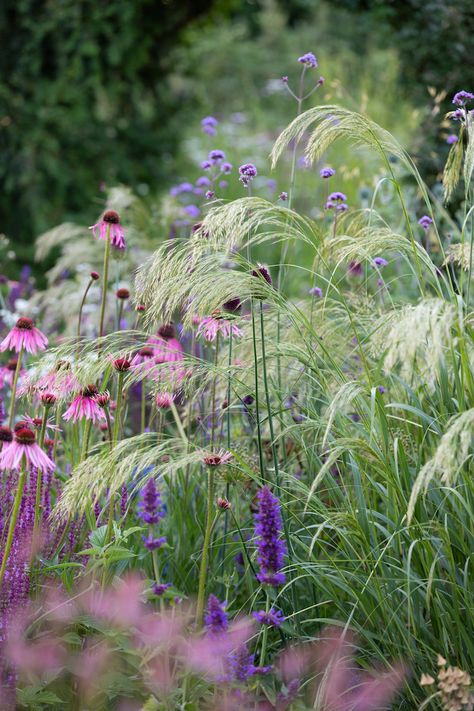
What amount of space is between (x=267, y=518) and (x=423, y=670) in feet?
1.74

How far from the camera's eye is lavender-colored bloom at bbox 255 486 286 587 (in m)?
1.69

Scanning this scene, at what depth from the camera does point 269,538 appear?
5.66 feet

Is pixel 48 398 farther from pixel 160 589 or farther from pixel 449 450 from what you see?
pixel 449 450

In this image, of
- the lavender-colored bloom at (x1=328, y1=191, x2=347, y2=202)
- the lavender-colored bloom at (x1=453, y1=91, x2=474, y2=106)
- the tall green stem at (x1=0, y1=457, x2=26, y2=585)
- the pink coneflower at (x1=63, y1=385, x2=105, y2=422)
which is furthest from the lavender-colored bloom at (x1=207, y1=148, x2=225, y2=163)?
the tall green stem at (x1=0, y1=457, x2=26, y2=585)

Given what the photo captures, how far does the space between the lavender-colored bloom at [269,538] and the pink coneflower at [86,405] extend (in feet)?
1.77

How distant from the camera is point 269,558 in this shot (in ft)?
5.71

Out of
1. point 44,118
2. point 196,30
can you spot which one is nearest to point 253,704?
point 44,118

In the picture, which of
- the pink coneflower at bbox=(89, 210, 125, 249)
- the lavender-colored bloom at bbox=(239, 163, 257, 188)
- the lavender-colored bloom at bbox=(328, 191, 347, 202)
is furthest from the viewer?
the lavender-colored bloom at bbox=(328, 191, 347, 202)

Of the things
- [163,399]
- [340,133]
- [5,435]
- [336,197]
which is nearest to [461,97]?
[340,133]

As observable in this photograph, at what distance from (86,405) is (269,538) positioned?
600 mm

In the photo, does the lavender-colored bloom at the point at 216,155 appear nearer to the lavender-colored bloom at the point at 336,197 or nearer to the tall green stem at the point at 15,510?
the lavender-colored bloom at the point at 336,197

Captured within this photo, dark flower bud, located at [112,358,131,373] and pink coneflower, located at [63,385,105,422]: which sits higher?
dark flower bud, located at [112,358,131,373]

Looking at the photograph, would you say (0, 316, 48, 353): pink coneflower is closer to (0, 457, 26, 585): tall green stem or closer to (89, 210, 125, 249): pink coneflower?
(89, 210, 125, 249): pink coneflower

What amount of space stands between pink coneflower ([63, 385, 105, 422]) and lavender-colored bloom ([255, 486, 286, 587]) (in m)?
0.54
